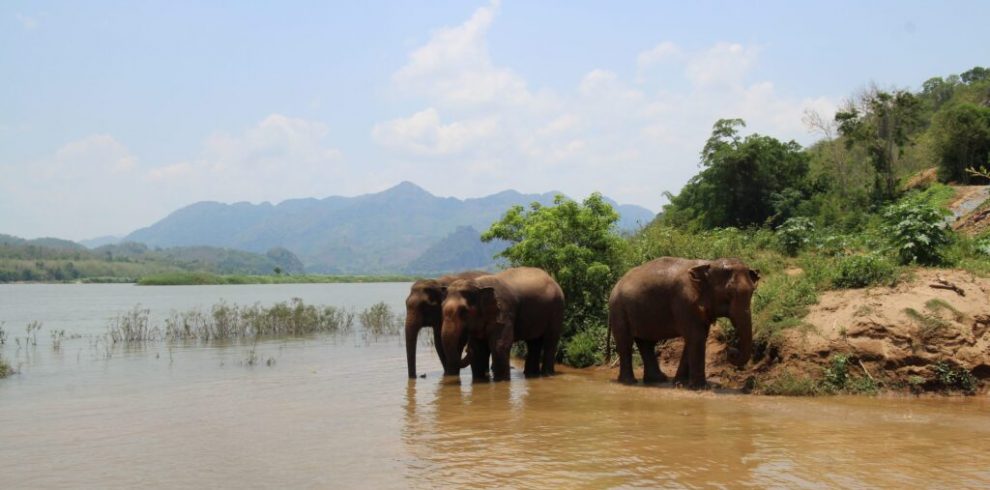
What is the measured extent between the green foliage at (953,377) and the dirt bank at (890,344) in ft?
0.05

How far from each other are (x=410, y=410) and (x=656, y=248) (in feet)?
31.4

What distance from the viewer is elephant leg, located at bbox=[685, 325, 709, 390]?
1349 cm

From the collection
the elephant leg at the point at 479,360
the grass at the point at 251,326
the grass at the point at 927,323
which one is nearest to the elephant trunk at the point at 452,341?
the elephant leg at the point at 479,360

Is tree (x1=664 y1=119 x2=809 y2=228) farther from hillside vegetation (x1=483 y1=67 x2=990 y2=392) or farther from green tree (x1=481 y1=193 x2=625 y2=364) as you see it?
green tree (x1=481 y1=193 x2=625 y2=364)

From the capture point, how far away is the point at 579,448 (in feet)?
32.8

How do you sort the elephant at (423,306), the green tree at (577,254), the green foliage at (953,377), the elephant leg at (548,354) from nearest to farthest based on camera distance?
the green foliage at (953,377), the elephant at (423,306), the elephant leg at (548,354), the green tree at (577,254)

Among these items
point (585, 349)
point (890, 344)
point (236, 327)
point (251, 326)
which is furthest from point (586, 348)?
point (251, 326)

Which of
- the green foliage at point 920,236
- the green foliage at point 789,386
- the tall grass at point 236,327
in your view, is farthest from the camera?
the tall grass at point 236,327

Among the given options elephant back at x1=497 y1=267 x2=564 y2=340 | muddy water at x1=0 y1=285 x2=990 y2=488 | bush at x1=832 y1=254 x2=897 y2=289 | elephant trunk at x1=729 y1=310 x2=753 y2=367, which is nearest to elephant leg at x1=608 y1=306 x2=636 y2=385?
muddy water at x1=0 y1=285 x2=990 y2=488

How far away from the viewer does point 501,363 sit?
1605 cm

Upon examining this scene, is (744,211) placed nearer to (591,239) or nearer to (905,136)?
(905,136)

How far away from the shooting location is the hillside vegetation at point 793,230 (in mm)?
15117

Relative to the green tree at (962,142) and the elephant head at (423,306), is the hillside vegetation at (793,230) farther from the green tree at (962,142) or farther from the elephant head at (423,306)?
the elephant head at (423,306)

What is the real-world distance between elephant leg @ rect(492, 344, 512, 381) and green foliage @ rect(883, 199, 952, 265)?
8.17 meters
